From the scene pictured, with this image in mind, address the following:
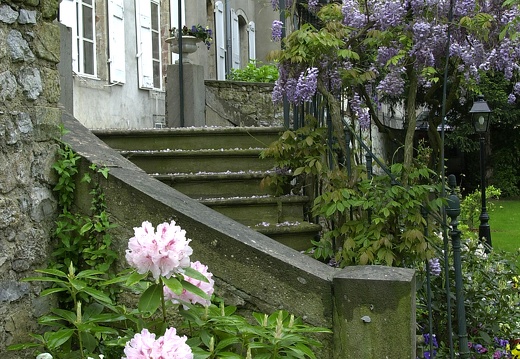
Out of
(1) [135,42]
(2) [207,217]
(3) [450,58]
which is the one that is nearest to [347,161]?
(3) [450,58]

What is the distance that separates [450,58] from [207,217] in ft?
6.61

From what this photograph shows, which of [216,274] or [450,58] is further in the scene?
→ [450,58]

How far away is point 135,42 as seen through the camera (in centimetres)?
1002

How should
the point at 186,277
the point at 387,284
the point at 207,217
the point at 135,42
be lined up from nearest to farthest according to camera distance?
the point at 186,277 → the point at 387,284 → the point at 207,217 → the point at 135,42

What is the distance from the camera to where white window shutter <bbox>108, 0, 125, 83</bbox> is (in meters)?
9.03

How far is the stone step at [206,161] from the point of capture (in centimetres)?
533

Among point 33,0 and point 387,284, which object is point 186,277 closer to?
point 387,284

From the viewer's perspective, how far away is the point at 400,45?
4223 millimetres

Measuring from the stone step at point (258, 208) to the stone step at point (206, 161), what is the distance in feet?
1.57

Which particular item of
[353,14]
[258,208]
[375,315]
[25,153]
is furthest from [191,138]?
[375,315]

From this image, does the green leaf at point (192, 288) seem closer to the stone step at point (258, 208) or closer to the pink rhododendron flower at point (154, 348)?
the pink rhododendron flower at point (154, 348)

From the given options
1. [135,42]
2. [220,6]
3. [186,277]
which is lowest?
[186,277]

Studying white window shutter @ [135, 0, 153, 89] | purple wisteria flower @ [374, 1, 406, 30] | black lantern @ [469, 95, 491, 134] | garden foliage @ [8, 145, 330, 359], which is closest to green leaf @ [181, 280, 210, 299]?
garden foliage @ [8, 145, 330, 359]

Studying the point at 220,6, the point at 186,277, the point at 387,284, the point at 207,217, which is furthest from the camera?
the point at 220,6
